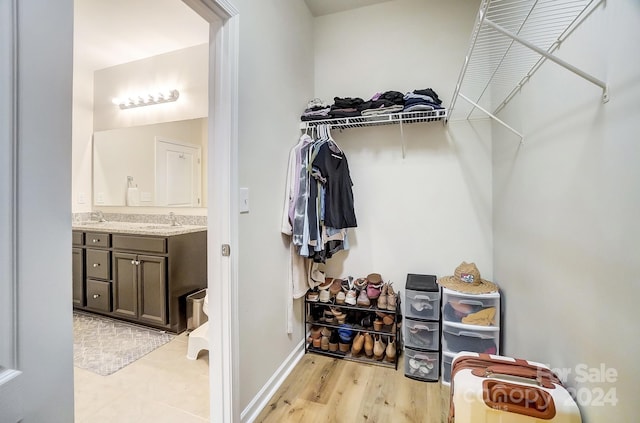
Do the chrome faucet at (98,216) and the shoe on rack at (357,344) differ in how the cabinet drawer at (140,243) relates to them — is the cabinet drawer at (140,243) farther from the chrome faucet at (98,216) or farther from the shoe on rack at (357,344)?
the shoe on rack at (357,344)

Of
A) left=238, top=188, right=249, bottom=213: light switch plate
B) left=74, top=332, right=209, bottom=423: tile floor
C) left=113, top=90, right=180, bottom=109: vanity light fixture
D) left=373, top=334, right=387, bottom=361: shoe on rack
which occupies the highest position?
left=113, top=90, right=180, bottom=109: vanity light fixture

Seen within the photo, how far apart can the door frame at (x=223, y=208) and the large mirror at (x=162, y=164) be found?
1.55m

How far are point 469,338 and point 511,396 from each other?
2.86ft

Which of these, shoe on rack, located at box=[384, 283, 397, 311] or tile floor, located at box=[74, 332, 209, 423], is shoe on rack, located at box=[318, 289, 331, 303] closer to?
shoe on rack, located at box=[384, 283, 397, 311]

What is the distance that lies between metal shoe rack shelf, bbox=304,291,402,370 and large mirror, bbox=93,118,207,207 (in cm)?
157

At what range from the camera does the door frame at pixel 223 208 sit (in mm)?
1298

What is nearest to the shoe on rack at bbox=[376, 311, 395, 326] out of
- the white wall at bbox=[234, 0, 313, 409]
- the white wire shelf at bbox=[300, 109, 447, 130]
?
the white wall at bbox=[234, 0, 313, 409]

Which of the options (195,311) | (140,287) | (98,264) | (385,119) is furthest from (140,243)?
(385,119)

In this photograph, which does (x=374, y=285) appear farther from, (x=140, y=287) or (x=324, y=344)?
(x=140, y=287)

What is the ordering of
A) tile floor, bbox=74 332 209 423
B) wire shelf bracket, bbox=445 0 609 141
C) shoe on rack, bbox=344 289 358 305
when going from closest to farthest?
wire shelf bracket, bbox=445 0 609 141
tile floor, bbox=74 332 209 423
shoe on rack, bbox=344 289 358 305

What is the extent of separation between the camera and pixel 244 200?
1419 mm

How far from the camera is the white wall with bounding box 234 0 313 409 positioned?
144cm

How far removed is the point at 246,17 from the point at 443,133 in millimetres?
1530

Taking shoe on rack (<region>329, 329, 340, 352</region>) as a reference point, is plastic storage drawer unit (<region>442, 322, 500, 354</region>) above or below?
above
